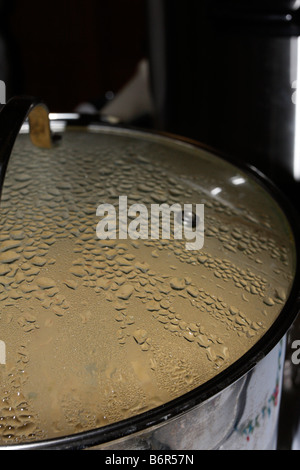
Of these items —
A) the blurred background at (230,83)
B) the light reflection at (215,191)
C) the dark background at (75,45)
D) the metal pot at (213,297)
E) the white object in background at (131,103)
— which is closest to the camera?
the metal pot at (213,297)

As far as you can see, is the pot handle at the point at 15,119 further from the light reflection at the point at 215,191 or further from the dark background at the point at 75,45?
the dark background at the point at 75,45

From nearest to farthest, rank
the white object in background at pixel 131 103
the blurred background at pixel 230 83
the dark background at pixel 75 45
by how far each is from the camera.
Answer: the blurred background at pixel 230 83
the white object in background at pixel 131 103
the dark background at pixel 75 45

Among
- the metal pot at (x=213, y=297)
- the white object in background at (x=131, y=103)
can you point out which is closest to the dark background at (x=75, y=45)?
the white object in background at (x=131, y=103)

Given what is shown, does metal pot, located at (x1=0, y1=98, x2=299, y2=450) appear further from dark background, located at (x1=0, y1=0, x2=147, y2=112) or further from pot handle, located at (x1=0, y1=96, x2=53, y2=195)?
dark background, located at (x1=0, y1=0, x2=147, y2=112)

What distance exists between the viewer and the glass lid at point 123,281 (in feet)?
1.34

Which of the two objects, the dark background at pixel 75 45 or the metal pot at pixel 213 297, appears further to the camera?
the dark background at pixel 75 45

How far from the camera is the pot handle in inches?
16.7

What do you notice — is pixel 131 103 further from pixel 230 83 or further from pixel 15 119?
pixel 15 119

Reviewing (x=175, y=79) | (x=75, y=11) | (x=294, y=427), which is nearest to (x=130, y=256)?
(x=294, y=427)

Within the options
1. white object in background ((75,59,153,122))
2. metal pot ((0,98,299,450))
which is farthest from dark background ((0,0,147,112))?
metal pot ((0,98,299,450))

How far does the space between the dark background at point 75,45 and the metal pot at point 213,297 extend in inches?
69.0

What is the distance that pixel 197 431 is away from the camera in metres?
0.41

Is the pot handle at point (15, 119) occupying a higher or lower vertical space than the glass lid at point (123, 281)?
higher

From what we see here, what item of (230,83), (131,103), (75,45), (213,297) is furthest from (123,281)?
(75,45)
